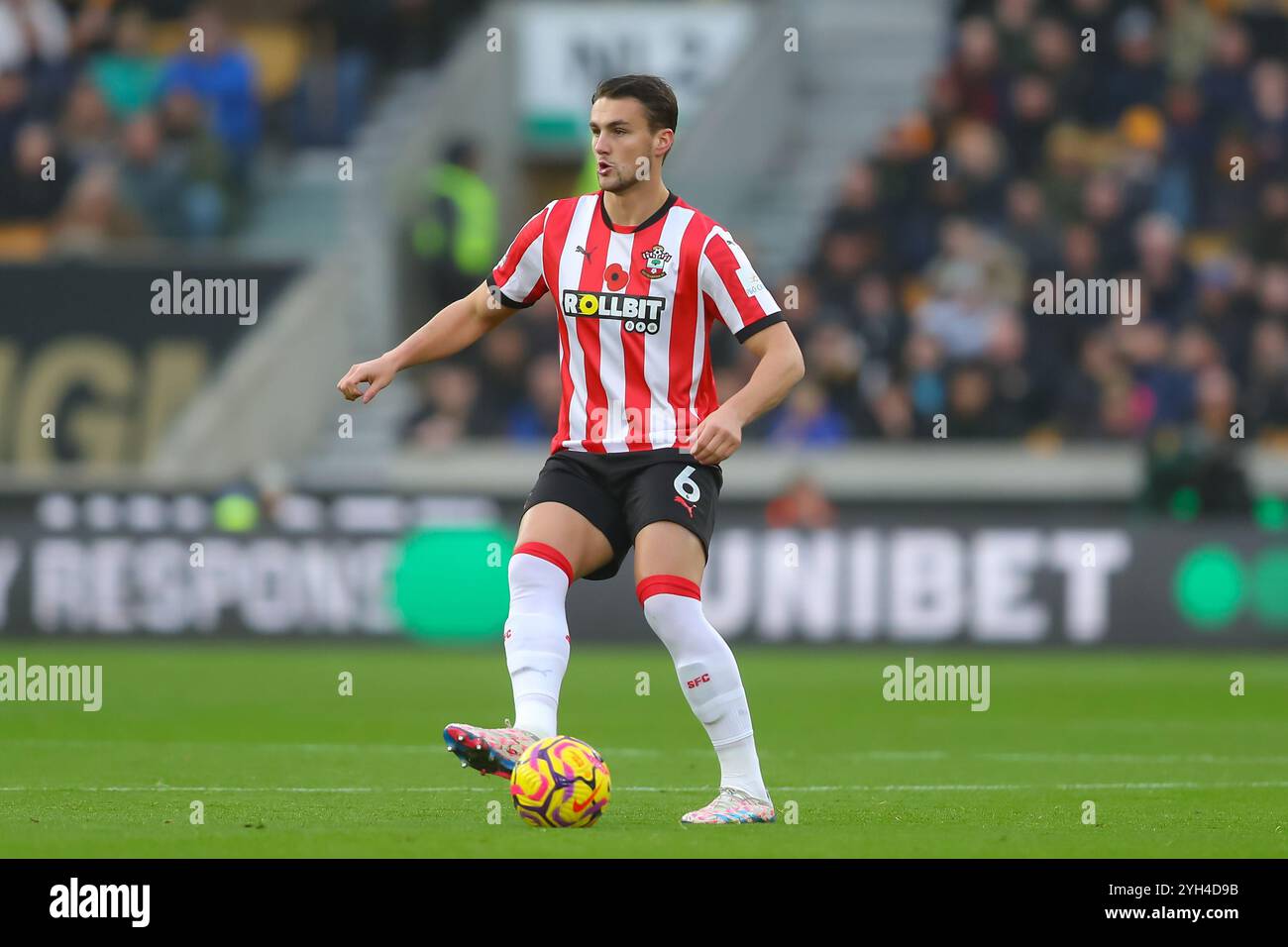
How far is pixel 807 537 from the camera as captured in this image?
17.3m

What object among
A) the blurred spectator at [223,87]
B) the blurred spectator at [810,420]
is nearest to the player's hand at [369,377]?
the blurred spectator at [810,420]

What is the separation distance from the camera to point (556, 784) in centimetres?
717

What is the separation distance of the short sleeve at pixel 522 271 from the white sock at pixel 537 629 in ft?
3.17

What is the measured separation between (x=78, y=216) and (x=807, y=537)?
826 centimetres

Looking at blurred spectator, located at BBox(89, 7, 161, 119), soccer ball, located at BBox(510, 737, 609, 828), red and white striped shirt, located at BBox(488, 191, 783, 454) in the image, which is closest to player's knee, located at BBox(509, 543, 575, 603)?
red and white striped shirt, located at BBox(488, 191, 783, 454)

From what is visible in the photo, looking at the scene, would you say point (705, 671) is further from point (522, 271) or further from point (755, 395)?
point (522, 271)

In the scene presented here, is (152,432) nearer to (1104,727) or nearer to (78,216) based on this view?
(78,216)

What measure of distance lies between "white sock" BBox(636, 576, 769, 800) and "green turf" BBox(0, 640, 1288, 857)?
25 centimetres

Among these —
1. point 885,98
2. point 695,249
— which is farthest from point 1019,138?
point 695,249

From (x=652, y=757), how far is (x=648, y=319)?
3.28 meters

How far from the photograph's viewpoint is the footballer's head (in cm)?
750

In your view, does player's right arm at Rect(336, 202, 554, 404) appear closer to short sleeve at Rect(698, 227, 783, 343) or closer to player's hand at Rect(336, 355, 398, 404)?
player's hand at Rect(336, 355, 398, 404)

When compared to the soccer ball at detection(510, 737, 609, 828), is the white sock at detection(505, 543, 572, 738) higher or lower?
higher

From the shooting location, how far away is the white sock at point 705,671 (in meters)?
7.40
